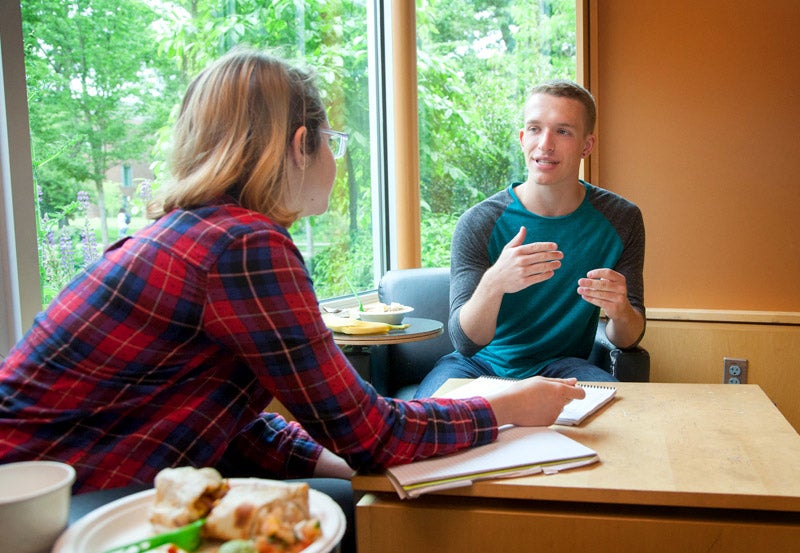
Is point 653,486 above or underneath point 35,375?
underneath

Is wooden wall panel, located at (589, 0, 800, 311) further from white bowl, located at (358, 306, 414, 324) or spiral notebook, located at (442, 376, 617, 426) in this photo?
spiral notebook, located at (442, 376, 617, 426)

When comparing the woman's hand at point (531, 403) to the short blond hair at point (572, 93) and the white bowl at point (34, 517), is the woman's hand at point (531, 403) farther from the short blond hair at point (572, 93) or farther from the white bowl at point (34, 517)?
the short blond hair at point (572, 93)

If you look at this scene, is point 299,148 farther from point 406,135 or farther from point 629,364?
point 406,135

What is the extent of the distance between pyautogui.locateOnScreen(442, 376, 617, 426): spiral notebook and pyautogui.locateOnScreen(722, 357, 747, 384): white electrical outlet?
186 centimetres

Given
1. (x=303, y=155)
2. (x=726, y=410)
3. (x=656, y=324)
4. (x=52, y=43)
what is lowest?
(x=656, y=324)

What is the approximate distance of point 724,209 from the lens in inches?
130

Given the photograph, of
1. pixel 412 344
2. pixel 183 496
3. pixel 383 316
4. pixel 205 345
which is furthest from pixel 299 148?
pixel 412 344

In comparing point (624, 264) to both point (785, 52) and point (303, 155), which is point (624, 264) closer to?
point (303, 155)

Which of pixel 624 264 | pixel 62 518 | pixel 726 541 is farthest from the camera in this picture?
pixel 624 264

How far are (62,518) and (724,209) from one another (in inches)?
126

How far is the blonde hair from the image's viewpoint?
3.73 ft

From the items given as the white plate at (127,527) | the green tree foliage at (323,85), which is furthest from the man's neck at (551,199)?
the white plate at (127,527)

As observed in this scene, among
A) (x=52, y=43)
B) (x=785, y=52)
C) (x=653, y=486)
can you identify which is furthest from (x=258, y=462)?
(x=785, y=52)

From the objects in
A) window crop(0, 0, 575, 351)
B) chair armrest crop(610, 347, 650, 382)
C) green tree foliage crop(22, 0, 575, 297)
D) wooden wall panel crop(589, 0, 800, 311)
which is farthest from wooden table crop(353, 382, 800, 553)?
wooden wall panel crop(589, 0, 800, 311)
